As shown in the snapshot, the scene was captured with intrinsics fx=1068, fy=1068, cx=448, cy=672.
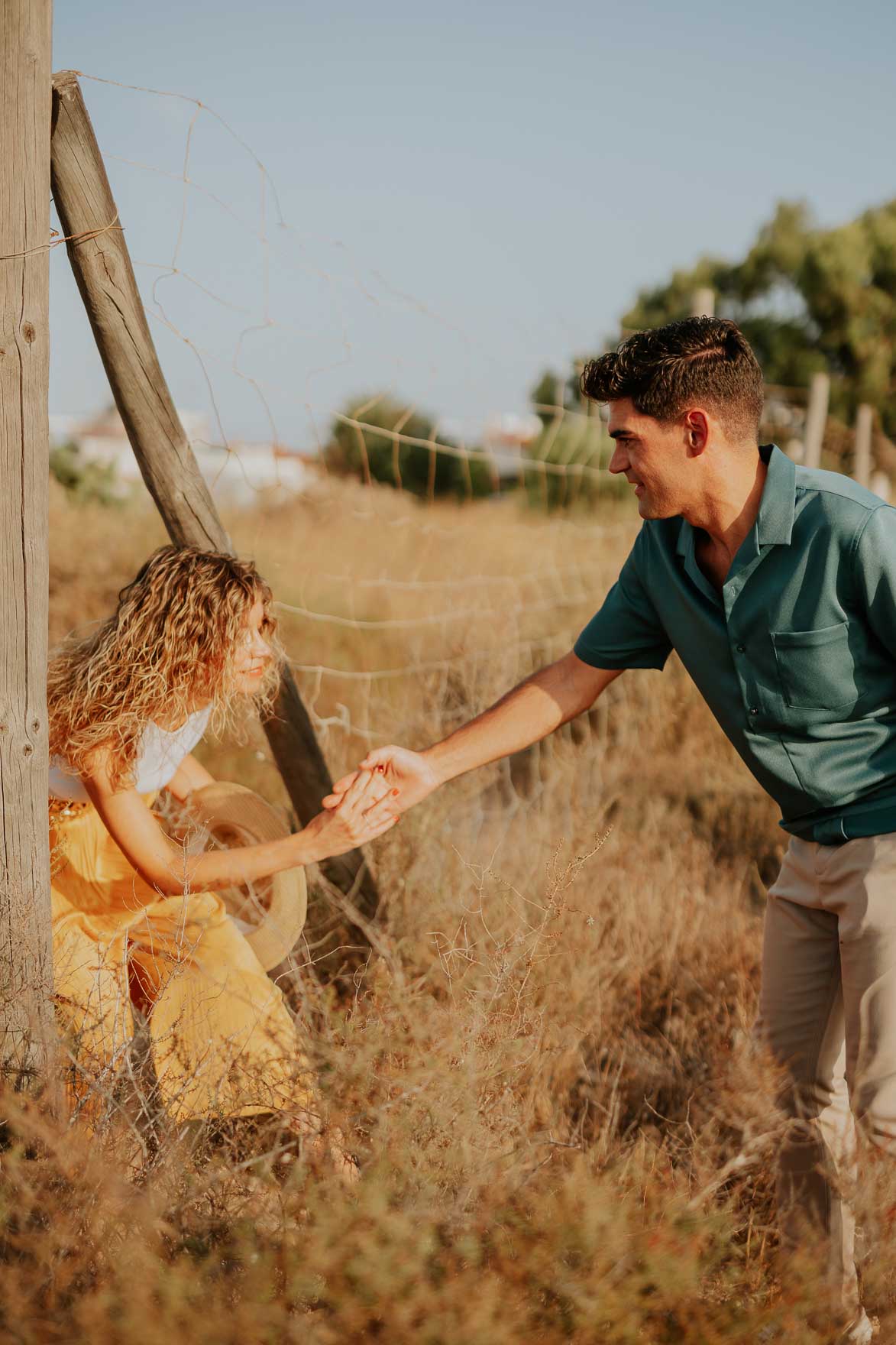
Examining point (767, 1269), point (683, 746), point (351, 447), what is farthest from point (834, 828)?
point (351, 447)

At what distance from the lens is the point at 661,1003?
3068 mm

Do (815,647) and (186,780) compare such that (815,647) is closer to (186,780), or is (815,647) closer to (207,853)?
(207,853)

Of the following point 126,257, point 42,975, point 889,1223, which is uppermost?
point 126,257

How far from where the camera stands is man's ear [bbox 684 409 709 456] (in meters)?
2.20

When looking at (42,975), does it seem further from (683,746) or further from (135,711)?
(683,746)

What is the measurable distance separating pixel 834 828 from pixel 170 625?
1.56 metres

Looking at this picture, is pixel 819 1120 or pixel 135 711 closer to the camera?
pixel 819 1120

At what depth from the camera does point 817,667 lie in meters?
2.12

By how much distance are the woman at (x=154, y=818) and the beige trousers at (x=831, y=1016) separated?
3.18ft

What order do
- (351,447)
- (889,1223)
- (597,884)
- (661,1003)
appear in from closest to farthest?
(889,1223) < (661,1003) < (597,884) < (351,447)

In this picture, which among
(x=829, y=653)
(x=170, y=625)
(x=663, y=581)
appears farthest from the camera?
(x=170, y=625)

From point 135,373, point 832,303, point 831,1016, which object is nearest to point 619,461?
point 135,373

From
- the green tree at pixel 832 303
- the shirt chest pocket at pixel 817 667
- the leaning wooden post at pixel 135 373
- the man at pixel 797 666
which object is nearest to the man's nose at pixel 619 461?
the man at pixel 797 666

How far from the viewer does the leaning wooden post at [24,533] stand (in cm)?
194
